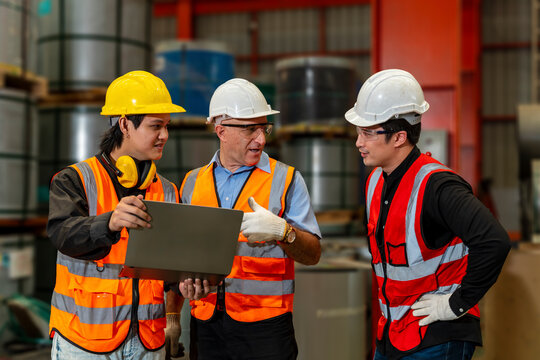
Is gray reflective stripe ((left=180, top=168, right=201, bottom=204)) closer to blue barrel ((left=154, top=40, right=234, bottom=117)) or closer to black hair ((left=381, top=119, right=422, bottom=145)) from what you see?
black hair ((left=381, top=119, right=422, bottom=145))

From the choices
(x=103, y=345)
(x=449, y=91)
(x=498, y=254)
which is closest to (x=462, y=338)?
(x=498, y=254)

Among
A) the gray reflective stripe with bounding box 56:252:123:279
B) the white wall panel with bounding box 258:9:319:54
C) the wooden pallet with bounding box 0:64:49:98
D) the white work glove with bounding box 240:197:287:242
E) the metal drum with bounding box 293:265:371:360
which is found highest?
the white wall panel with bounding box 258:9:319:54

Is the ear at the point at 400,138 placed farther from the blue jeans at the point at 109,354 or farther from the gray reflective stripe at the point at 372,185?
the blue jeans at the point at 109,354

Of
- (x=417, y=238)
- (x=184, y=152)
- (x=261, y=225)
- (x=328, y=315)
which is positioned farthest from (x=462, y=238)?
(x=184, y=152)

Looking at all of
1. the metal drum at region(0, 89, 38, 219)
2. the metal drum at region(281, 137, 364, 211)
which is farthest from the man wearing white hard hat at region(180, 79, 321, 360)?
the metal drum at region(281, 137, 364, 211)

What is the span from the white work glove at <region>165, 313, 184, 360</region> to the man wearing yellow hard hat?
1.03 ft

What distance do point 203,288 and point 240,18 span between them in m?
17.4

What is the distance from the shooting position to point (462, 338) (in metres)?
2.25

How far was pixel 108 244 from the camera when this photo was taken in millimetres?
2176

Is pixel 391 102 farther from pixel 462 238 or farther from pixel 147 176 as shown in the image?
pixel 147 176

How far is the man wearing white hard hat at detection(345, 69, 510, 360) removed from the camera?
212 cm

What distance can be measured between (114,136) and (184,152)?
488cm

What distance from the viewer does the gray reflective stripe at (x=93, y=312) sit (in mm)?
2256

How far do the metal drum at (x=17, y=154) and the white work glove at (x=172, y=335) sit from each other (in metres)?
3.61
